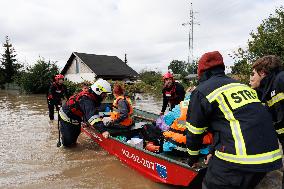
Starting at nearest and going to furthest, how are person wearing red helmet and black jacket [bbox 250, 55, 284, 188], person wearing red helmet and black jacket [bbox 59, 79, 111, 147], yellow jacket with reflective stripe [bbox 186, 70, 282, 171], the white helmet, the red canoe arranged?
yellow jacket with reflective stripe [bbox 186, 70, 282, 171] < person wearing red helmet and black jacket [bbox 250, 55, 284, 188] < the red canoe < person wearing red helmet and black jacket [bbox 59, 79, 111, 147] < the white helmet

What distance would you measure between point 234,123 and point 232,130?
0.18 ft

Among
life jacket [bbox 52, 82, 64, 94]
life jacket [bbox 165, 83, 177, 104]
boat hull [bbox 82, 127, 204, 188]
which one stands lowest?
boat hull [bbox 82, 127, 204, 188]

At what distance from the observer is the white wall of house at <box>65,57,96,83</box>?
113 feet

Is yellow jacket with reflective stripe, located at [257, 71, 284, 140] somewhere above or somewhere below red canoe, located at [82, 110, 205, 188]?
above

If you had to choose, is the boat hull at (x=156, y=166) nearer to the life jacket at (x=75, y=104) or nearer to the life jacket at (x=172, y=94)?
the life jacket at (x=75, y=104)

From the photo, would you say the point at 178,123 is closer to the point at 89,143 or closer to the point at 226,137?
the point at 226,137

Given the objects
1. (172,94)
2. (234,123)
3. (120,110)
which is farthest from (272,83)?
(172,94)

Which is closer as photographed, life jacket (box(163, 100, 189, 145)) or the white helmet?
life jacket (box(163, 100, 189, 145))

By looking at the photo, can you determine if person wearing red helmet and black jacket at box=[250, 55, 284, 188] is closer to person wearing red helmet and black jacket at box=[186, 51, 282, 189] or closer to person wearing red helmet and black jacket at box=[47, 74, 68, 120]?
person wearing red helmet and black jacket at box=[186, 51, 282, 189]

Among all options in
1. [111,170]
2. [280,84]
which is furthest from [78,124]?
[280,84]

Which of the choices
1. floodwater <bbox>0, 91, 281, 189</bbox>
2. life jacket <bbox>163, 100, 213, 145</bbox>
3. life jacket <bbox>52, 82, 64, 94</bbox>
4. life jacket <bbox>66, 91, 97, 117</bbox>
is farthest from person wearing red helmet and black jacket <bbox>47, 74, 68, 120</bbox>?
life jacket <bbox>163, 100, 213, 145</bbox>

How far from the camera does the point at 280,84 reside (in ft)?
11.5

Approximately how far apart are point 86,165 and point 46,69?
29280 mm

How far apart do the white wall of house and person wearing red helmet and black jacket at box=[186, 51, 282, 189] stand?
31704 millimetres
